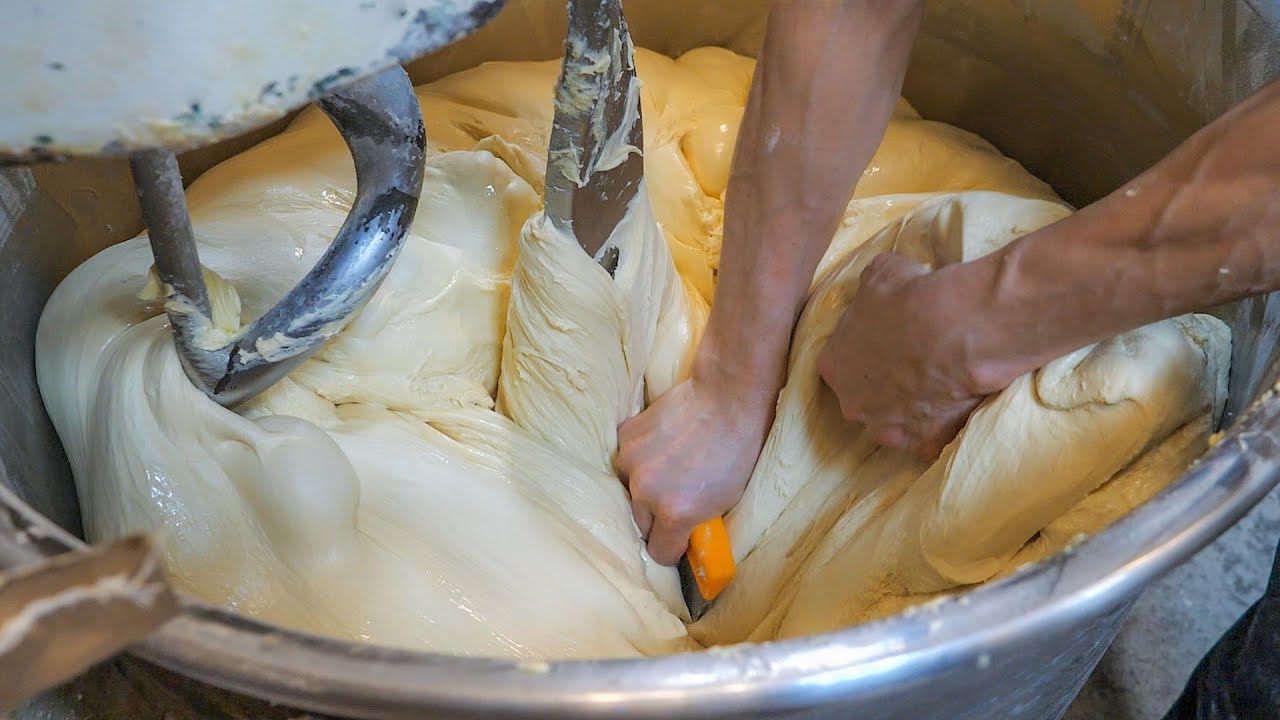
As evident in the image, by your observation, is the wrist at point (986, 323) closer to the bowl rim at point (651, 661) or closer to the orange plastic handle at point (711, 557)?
the bowl rim at point (651, 661)

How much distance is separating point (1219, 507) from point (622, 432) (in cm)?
53

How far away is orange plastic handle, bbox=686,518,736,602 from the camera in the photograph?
0.84 metres

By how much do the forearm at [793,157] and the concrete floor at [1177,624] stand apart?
0.63m

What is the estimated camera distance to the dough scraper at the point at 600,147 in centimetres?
71

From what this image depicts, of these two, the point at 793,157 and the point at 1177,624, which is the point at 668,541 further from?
the point at 1177,624

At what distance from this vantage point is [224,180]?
0.90 m

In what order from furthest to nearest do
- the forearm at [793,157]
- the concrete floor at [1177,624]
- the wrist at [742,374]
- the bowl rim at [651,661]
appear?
1. the concrete floor at [1177,624]
2. the wrist at [742,374]
3. the forearm at [793,157]
4. the bowl rim at [651,661]

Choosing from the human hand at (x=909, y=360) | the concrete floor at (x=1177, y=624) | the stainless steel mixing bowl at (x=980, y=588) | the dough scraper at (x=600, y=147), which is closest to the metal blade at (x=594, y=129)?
the dough scraper at (x=600, y=147)

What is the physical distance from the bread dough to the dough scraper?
0.07ft

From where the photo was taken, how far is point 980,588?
1.40 ft

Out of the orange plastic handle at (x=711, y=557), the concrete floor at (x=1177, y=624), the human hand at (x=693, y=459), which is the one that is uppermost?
the human hand at (x=693, y=459)

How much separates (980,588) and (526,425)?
49cm

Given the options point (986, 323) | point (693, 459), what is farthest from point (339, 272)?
point (986, 323)

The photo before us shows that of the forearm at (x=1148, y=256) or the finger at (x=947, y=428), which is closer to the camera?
the forearm at (x=1148, y=256)
